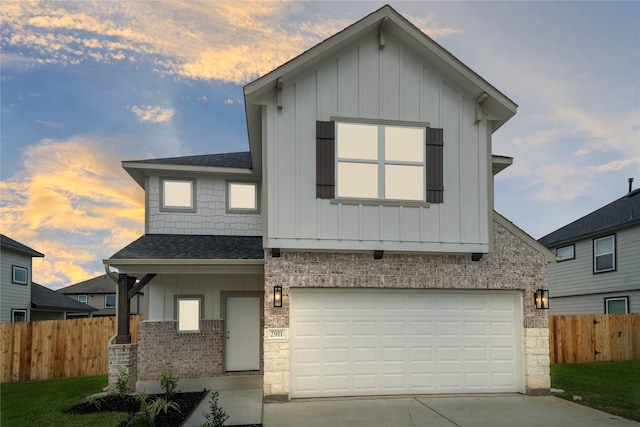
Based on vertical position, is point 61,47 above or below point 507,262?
above

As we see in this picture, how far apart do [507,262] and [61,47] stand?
1331 centimetres

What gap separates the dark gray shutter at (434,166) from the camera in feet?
31.8

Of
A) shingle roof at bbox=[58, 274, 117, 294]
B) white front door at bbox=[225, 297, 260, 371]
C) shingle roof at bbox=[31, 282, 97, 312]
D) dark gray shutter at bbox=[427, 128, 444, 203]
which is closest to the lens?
dark gray shutter at bbox=[427, 128, 444, 203]

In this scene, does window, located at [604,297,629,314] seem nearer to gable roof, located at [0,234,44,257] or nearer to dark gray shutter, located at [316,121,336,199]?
dark gray shutter, located at [316,121,336,199]

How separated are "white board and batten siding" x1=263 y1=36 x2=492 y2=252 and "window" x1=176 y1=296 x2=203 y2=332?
443 centimetres

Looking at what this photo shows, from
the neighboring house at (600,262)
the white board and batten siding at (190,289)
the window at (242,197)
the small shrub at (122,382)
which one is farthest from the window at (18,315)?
the neighboring house at (600,262)

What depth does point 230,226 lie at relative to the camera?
13516 millimetres

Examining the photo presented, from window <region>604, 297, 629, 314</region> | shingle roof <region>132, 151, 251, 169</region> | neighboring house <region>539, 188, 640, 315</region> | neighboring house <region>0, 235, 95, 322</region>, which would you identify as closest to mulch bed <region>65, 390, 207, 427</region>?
shingle roof <region>132, 151, 251, 169</region>

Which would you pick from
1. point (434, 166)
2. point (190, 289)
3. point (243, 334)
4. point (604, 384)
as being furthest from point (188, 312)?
point (604, 384)

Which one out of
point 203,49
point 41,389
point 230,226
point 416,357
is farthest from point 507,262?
point 41,389

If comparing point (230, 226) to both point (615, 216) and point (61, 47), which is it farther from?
point (615, 216)

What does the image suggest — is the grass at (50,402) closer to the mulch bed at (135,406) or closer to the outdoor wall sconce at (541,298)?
the mulch bed at (135,406)

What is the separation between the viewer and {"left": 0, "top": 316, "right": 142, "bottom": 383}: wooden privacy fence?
47.5 feet

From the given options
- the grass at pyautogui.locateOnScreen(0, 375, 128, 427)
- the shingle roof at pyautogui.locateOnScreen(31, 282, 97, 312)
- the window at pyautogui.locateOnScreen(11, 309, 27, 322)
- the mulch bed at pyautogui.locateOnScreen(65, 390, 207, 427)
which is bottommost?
the grass at pyautogui.locateOnScreen(0, 375, 128, 427)
